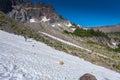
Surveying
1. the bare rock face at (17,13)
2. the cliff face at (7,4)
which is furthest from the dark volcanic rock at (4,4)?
the bare rock face at (17,13)

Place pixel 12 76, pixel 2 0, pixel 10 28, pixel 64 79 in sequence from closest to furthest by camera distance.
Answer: pixel 12 76, pixel 64 79, pixel 10 28, pixel 2 0

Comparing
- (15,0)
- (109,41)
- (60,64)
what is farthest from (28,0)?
(60,64)

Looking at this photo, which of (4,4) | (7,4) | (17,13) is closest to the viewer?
(4,4)

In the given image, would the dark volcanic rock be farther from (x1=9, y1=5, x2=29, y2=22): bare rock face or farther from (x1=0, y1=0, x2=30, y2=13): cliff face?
(x1=9, y1=5, x2=29, y2=22): bare rock face

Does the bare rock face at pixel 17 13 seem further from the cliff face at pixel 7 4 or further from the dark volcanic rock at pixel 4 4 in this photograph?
the dark volcanic rock at pixel 4 4

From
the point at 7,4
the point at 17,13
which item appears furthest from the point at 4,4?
the point at 17,13

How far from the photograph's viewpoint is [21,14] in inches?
7756

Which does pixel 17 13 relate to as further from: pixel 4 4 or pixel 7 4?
pixel 4 4

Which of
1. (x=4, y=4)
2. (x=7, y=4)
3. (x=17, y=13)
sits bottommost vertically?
(x=17, y=13)

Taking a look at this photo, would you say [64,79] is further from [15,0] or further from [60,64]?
[15,0]

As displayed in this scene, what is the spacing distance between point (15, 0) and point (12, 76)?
170 m

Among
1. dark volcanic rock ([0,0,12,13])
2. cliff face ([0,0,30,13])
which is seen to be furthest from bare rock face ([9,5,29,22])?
dark volcanic rock ([0,0,12,13])

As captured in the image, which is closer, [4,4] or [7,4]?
[4,4]

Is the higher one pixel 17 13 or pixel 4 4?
pixel 4 4
